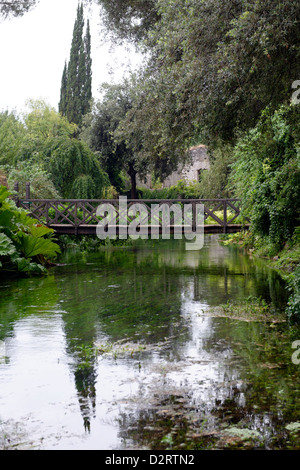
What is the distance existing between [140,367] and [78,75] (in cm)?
3885

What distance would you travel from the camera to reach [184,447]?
3.61 m

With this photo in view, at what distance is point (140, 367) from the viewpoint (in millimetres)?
5395

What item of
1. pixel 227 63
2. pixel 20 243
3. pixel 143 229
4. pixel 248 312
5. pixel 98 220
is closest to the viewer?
pixel 227 63

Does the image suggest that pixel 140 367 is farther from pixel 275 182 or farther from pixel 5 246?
pixel 275 182

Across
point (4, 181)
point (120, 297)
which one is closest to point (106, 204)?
point (4, 181)

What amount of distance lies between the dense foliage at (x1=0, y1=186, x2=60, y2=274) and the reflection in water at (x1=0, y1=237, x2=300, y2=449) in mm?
1739

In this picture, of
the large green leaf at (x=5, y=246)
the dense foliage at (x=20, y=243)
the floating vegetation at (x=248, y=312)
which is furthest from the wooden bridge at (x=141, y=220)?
the floating vegetation at (x=248, y=312)

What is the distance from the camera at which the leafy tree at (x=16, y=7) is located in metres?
12.9

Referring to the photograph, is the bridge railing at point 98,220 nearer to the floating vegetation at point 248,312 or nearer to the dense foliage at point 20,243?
the dense foliage at point 20,243

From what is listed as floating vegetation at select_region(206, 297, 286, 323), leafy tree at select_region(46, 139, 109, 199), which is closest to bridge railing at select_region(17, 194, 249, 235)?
leafy tree at select_region(46, 139, 109, 199)

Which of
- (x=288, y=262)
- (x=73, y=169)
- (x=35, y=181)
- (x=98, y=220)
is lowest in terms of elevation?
(x=288, y=262)

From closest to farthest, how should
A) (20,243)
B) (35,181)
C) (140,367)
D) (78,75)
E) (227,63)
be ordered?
1. (140,367)
2. (227,63)
3. (20,243)
4. (35,181)
5. (78,75)

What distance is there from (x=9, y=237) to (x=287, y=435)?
384 inches

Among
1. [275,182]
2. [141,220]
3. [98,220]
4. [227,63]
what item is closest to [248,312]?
[227,63]
